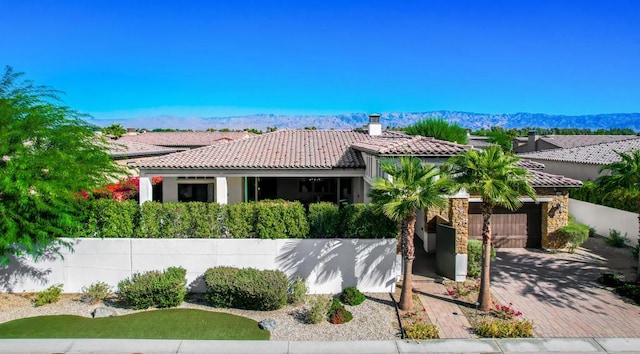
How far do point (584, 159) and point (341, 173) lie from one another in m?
17.3

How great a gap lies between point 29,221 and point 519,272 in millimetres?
16699

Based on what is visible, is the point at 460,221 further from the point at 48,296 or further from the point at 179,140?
the point at 179,140

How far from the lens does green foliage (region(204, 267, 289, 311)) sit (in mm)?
12344

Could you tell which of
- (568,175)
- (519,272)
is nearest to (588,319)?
(519,272)

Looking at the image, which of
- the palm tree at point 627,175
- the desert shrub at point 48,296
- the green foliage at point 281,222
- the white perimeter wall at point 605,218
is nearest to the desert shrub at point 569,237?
the white perimeter wall at point 605,218

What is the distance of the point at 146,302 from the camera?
12.7m

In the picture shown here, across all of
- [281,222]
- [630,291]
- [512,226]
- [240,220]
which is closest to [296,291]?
[281,222]

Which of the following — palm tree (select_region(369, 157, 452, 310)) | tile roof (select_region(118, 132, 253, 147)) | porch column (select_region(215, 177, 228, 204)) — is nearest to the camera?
palm tree (select_region(369, 157, 452, 310))

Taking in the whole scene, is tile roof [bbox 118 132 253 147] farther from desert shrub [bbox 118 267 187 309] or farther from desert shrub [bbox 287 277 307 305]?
desert shrub [bbox 287 277 307 305]

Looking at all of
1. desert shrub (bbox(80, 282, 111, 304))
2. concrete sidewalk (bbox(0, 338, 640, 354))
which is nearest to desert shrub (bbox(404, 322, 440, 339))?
concrete sidewalk (bbox(0, 338, 640, 354))

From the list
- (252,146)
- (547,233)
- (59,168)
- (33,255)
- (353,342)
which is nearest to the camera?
(353,342)

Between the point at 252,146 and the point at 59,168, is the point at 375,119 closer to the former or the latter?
the point at 252,146

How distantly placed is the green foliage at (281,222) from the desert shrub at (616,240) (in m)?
15.3

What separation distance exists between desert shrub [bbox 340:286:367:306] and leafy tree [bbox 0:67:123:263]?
8725 millimetres
